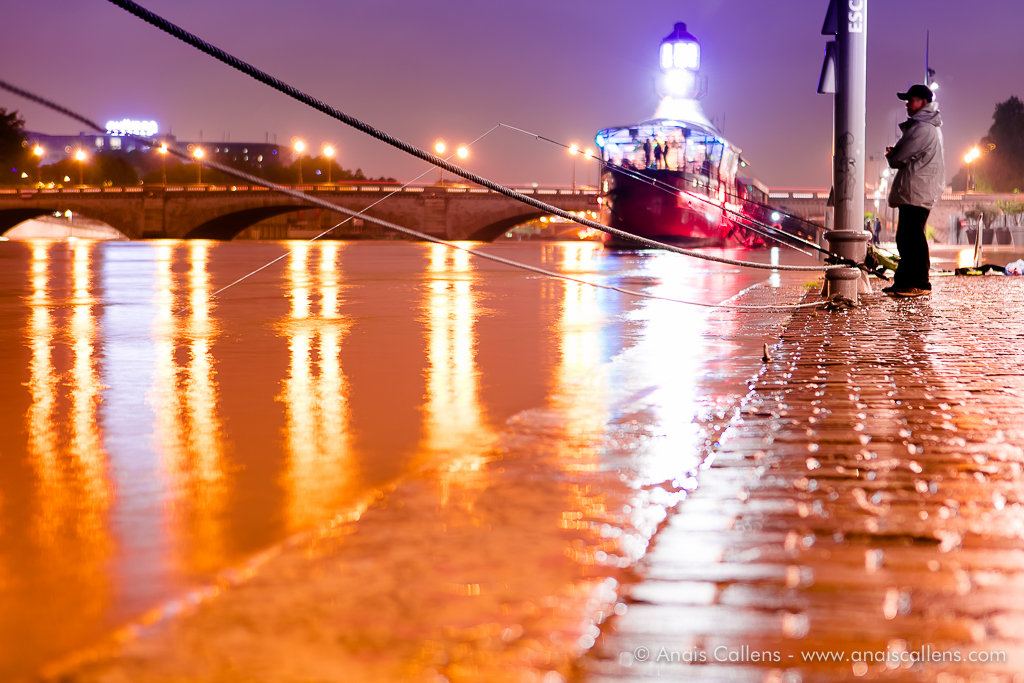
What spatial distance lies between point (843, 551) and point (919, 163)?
830 cm

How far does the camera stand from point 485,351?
21.0ft

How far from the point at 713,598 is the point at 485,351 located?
4.59 m

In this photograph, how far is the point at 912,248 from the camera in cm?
1000

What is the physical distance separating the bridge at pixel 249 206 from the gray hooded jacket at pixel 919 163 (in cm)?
5688

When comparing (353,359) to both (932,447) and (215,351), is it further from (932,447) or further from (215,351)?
(932,447)

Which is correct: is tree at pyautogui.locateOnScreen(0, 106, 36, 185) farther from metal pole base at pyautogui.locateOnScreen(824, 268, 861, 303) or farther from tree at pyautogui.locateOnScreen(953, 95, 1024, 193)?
tree at pyautogui.locateOnScreen(953, 95, 1024, 193)

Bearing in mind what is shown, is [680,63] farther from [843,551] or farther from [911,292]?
[843,551]

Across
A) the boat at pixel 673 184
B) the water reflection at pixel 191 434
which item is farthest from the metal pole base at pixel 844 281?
the boat at pixel 673 184

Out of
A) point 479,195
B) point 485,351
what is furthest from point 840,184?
point 479,195

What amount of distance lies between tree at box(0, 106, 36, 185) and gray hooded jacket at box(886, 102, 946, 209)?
65943 mm

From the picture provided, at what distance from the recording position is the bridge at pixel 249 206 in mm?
68688

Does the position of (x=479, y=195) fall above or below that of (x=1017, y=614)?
above

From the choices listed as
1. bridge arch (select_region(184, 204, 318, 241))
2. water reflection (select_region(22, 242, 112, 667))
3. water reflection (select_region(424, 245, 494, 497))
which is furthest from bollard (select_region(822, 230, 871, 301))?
bridge arch (select_region(184, 204, 318, 241))

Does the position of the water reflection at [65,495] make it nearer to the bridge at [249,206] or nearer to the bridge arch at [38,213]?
the bridge at [249,206]
